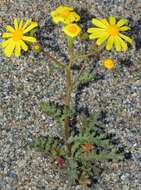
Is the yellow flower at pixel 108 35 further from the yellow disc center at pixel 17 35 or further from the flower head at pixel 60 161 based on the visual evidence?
the flower head at pixel 60 161

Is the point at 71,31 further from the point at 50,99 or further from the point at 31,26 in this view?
the point at 50,99

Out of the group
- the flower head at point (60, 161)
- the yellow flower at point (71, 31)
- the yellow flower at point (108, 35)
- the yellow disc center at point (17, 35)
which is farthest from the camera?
the flower head at point (60, 161)

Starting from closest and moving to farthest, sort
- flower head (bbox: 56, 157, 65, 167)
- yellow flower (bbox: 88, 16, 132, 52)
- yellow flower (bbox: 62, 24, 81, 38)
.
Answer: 1. yellow flower (bbox: 62, 24, 81, 38)
2. yellow flower (bbox: 88, 16, 132, 52)
3. flower head (bbox: 56, 157, 65, 167)

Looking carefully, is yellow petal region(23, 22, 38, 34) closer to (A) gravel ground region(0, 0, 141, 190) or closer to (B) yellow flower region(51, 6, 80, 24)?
(B) yellow flower region(51, 6, 80, 24)

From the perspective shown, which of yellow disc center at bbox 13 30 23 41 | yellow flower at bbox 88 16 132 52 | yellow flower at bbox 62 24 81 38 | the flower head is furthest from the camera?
the flower head

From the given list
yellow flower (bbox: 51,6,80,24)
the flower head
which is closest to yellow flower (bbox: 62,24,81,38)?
yellow flower (bbox: 51,6,80,24)

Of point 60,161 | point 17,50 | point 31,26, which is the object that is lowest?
point 60,161

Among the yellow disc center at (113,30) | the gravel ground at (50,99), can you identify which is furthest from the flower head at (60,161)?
the yellow disc center at (113,30)

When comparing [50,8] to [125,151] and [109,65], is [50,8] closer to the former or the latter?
[109,65]

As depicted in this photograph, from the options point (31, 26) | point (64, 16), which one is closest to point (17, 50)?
point (31, 26)
